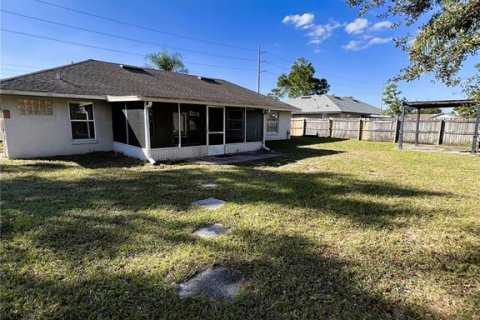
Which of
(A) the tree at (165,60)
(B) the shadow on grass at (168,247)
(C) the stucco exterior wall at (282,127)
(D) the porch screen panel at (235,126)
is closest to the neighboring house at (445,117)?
(C) the stucco exterior wall at (282,127)

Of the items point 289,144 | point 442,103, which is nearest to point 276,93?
point 289,144

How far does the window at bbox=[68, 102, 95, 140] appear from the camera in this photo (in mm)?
9688

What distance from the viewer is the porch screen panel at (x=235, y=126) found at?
12.1 meters

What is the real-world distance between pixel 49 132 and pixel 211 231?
8.51 metres

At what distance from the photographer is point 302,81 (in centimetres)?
4181

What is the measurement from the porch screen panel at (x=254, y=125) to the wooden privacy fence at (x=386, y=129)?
33.9ft

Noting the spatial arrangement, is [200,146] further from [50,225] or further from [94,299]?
[94,299]

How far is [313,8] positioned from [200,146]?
12.4m

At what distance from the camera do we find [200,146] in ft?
33.4

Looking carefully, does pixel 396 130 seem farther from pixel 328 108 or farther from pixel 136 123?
pixel 136 123

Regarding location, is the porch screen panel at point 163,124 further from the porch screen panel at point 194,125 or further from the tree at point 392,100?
the tree at point 392,100

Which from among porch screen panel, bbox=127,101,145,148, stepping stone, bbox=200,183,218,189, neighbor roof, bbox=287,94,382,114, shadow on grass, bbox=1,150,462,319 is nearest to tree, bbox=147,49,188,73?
neighbor roof, bbox=287,94,382,114

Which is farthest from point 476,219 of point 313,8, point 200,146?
point 313,8

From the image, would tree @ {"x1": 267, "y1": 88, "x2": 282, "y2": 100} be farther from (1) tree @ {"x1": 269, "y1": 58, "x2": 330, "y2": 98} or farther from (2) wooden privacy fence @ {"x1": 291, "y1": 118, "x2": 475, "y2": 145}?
(2) wooden privacy fence @ {"x1": 291, "y1": 118, "x2": 475, "y2": 145}
